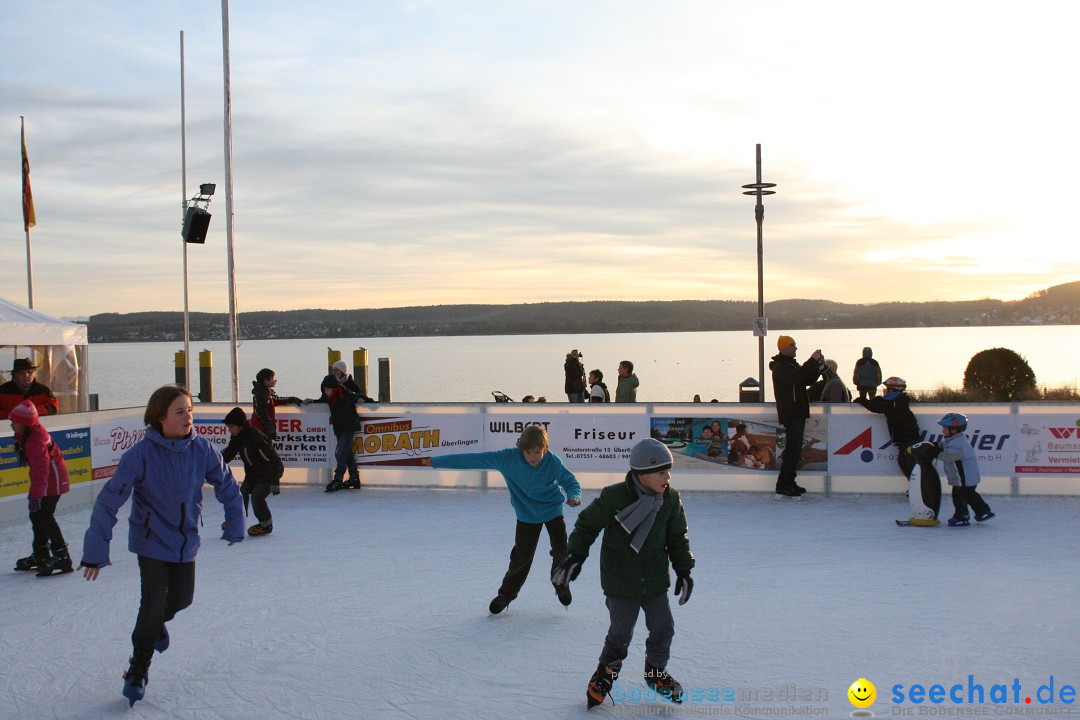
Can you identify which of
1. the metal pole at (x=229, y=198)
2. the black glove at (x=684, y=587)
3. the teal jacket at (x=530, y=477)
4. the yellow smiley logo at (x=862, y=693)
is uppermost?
the metal pole at (x=229, y=198)

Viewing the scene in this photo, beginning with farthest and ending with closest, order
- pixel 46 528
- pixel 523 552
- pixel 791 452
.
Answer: pixel 791 452, pixel 46 528, pixel 523 552

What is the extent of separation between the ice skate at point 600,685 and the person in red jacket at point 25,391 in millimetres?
7093

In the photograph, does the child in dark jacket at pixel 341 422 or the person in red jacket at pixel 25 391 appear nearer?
the person in red jacket at pixel 25 391

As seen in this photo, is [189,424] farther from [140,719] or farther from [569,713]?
[569,713]

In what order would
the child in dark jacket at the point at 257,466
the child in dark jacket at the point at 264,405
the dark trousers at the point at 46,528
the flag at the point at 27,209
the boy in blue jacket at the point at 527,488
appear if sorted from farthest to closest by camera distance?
the flag at the point at 27,209 → the child in dark jacket at the point at 264,405 → the child in dark jacket at the point at 257,466 → the dark trousers at the point at 46,528 → the boy in blue jacket at the point at 527,488

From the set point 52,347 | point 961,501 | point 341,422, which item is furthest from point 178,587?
point 52,347

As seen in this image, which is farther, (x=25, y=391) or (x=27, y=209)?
(x=27, y=209)

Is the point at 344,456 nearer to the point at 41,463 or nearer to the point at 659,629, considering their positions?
the point at 41,463

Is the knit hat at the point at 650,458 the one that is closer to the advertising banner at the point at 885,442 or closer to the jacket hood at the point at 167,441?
the jacket hood at the point at 167,441

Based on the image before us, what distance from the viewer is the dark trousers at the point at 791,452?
10734 millimetres

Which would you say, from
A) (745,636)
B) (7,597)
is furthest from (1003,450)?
(7,597)

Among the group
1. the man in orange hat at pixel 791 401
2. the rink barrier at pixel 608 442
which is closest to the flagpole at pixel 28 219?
the rink barrier at pixel 608 442

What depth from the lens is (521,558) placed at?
6.11 meters

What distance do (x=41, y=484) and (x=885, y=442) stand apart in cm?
861
